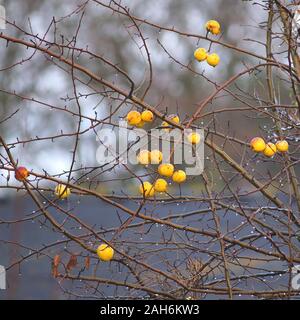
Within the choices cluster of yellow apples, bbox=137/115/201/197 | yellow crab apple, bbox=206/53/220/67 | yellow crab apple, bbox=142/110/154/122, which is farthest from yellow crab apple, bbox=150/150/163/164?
yellow crab apple, bbox=206/53/220/67

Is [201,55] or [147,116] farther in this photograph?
[201,55]

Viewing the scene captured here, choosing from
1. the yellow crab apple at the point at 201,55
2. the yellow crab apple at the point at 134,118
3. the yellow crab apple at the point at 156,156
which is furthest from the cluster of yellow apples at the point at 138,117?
the yellow crab apple at the point at 201,55

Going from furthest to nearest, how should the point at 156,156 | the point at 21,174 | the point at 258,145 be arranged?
the point at 258,145 → the point at 156,156 → the point at 21,174

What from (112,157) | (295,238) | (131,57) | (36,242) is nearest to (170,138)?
(112,157)

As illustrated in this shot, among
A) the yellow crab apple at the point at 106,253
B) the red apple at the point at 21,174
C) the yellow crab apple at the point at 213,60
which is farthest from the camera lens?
the yellow crab apple at the point at 213,60

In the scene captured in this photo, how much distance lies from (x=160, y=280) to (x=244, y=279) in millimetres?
325

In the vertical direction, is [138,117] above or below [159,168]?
above

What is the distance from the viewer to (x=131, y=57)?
650 centimetres

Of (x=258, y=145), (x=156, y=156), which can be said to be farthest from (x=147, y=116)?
(x=258, y=145)

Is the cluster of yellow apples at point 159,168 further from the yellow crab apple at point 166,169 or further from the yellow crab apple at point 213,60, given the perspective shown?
the yellow crab apple at point 213,60

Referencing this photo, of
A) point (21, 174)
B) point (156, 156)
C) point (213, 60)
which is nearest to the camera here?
point (21, 174)

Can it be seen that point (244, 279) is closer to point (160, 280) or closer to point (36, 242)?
point (160, 280)

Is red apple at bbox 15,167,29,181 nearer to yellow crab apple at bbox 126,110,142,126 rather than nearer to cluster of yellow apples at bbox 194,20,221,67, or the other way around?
yellow crab apple at bbox 126,110,142,126

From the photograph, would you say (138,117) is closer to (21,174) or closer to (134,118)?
(134,118)
